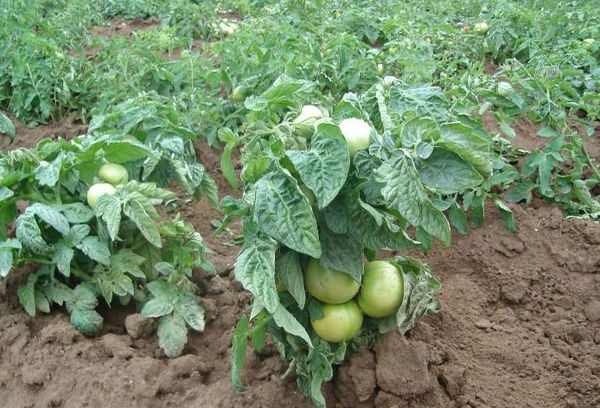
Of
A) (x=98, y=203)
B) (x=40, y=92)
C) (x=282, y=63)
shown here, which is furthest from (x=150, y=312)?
(x=40, y=92)

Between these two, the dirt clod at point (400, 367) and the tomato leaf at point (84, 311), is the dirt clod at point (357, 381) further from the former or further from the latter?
the tomato leaf at point (84, 311)

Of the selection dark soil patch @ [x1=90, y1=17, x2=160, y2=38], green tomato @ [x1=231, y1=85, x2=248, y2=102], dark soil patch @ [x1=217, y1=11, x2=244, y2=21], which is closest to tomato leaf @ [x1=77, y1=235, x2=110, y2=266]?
green tomato @ [x1=231, y1=85, x2=248, y2=102]

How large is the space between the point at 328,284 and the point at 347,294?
8 centimetres

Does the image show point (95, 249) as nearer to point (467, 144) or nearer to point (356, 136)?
point (356, 136)

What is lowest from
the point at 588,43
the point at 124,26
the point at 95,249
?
the point at 124,26

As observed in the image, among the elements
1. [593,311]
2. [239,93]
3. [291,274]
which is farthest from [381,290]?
[239,93]

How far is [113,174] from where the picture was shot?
2729 millimetres

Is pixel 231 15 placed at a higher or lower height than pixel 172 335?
lower

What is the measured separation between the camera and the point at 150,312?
255cm

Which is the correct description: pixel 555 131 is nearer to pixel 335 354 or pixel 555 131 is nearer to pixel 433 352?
pixel 433 352

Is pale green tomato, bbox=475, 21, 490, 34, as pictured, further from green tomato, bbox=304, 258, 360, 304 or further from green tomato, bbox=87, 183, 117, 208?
green tomato, bbox=304, 258, 360, 304

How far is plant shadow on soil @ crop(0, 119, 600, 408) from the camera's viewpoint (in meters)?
2.20

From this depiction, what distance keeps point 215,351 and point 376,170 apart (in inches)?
49.8

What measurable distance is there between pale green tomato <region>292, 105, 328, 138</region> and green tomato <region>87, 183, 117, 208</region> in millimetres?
987
